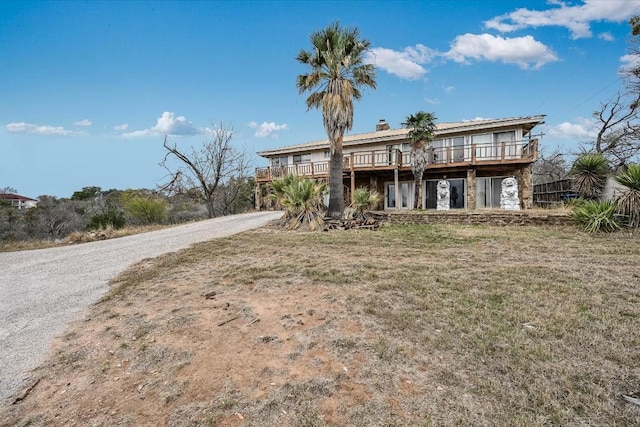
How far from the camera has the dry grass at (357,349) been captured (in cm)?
238

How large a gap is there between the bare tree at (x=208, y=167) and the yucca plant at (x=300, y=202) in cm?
1326

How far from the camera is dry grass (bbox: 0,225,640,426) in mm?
2383

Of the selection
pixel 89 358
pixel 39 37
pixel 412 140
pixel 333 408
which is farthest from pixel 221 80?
pixel 333 408

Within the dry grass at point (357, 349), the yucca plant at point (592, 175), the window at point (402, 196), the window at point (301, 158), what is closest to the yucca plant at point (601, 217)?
the yucca plant at point (592, 175)

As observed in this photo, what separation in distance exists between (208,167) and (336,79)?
611 inches

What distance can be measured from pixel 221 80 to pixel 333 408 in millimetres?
23066

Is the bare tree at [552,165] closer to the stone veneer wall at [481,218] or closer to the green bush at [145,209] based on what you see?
the stone veneer wall at [481,218]

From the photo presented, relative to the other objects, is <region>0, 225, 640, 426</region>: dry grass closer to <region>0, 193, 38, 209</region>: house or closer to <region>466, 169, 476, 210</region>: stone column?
<region>466, 169, 476, 210</region>: stone column

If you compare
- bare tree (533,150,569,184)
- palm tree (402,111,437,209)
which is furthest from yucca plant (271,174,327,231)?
bare tree (533,150,569,184)

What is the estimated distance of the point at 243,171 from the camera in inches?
1103

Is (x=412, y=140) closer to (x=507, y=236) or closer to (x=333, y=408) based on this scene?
(x=507, y=236)

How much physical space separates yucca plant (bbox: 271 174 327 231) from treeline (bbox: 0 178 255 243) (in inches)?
478

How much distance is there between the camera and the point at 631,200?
9.41 meters

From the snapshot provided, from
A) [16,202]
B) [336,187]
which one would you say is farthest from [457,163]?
[16,202]
